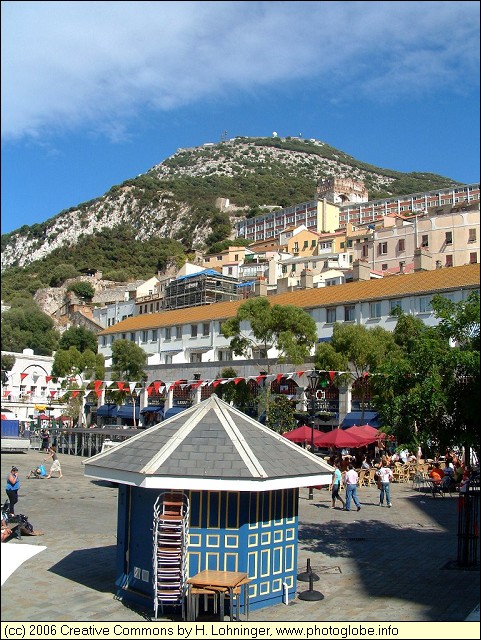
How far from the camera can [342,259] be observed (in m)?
79.6

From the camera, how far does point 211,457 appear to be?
10328 mm

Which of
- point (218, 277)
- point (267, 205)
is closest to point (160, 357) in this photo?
point (218, 277)

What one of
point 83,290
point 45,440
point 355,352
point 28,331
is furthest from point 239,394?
point 83,290

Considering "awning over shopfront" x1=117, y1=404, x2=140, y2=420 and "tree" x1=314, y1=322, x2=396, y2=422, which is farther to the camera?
"awning over shopfront" x1=117, y1=404, x2=140, y2=420

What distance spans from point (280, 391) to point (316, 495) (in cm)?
1810

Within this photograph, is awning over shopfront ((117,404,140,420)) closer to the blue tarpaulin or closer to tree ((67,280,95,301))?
the blue tarpaulin

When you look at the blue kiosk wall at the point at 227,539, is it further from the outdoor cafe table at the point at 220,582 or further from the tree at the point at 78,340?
the tree at the point at 78,340

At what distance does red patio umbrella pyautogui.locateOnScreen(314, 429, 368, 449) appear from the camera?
28.4 m

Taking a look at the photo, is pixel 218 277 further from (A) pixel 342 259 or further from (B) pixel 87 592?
(B) pixel 87 592

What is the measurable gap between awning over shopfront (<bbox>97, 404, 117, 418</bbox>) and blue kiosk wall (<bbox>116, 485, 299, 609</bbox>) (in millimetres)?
43065

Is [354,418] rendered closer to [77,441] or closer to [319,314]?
[319,314]

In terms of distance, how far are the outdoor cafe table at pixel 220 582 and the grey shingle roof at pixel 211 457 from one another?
4.18 ft

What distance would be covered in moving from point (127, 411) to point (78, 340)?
41.1 meters

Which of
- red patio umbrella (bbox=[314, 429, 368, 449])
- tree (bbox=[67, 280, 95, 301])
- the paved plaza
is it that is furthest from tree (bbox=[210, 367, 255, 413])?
tree (bbox=[67, 280, 95, 301])
